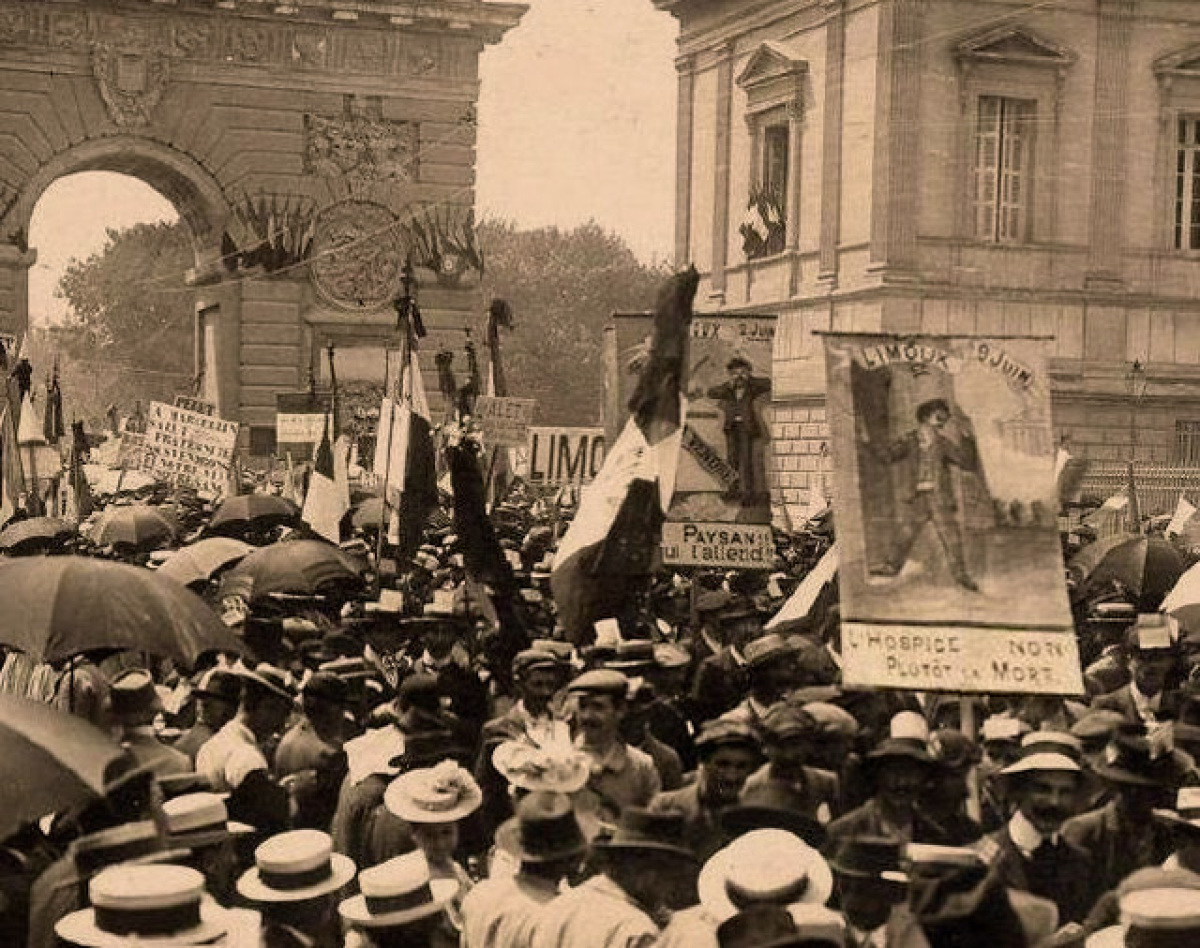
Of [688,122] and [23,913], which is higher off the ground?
[688,122]

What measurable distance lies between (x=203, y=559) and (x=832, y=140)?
21381 mm

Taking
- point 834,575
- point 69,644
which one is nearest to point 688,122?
point 834,575

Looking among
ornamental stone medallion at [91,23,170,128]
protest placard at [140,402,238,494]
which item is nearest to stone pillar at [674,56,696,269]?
ornamental stone medallion at [91,23,170,128]

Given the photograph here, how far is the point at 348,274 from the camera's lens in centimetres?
4228

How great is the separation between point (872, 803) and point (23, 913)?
8.96 ft

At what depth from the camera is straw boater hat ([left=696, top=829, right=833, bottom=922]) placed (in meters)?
4.91

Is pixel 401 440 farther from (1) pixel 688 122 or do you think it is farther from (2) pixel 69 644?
(1) pixel 688 122

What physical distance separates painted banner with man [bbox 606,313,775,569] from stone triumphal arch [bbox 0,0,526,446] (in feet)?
93.3

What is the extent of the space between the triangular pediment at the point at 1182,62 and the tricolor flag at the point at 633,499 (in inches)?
1027

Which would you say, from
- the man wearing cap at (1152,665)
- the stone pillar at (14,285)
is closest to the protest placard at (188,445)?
the man wearing cap at (1152,665)

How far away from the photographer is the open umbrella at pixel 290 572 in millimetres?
13234

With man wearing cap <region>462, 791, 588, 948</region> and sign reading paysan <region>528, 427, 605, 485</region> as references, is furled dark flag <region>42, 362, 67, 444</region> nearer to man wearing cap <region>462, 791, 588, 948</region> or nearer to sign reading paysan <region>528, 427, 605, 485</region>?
sign reading paysan <region>528, 427, 605, 485</region>

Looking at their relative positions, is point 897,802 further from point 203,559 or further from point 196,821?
point 203,559

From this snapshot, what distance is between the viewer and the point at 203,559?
46.8 ft
